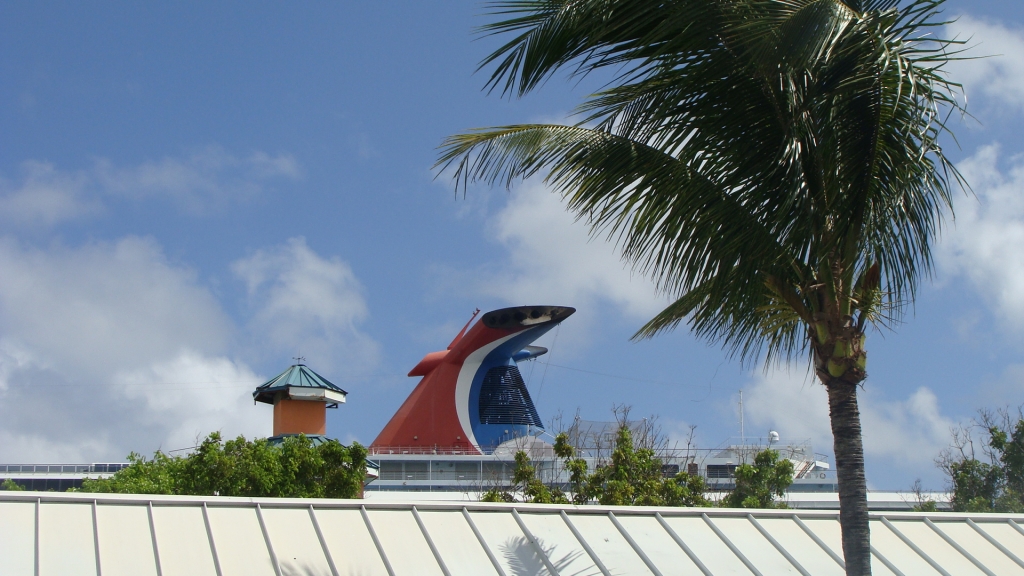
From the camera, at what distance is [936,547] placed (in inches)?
403

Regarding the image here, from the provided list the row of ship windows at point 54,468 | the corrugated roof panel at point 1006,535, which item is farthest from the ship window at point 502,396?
the corrugated roof panel at point 1006,535

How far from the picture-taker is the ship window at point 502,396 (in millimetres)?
54375

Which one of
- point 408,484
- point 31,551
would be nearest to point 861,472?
point 31,551

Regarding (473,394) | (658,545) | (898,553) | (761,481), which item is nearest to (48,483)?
(473,394)

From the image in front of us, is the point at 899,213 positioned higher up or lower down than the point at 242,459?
lower down

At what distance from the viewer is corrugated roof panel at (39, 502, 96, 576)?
23.4ft

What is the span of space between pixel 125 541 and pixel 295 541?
4.30 ft

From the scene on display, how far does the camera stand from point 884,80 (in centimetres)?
685

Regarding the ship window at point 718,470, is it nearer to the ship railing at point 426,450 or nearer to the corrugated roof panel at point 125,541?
the ship railing at point 426,450

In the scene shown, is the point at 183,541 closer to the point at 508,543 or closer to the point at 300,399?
the point at 508,543

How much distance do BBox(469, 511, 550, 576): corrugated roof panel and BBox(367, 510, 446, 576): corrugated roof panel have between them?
590 mm

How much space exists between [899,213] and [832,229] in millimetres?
618

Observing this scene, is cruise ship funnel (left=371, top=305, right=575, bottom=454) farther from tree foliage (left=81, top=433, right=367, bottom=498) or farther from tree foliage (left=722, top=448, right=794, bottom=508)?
tree foliage (left=81, top=433, right=367, bottom=498)

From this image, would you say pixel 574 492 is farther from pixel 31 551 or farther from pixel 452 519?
pixel 31 551
